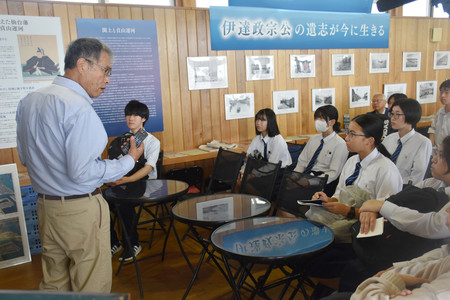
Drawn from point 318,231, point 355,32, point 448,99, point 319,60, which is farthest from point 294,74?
point 318,231

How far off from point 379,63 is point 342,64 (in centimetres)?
80

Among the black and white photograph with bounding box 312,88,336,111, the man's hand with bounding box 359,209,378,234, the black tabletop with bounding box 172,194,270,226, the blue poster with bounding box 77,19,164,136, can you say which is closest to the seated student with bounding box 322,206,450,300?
the man's hand with bounding box 359,209,378,234

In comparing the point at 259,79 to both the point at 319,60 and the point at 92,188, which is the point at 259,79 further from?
the point at 92,188

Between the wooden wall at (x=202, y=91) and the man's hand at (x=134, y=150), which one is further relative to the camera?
the wooden wall at (x=202, y=91)

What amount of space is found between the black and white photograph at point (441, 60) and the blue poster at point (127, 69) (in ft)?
17.4

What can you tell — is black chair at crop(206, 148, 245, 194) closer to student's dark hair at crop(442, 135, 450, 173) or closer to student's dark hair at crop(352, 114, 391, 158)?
student's dark hair at crop(352, 114, 391, 158)

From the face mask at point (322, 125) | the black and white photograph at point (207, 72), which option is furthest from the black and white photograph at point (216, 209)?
the black and white photograph at point (207, 72)

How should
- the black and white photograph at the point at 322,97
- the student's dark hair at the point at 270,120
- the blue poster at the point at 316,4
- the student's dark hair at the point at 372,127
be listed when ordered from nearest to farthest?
the student's dark hair at the point at 372,127
the student's dark hair at the point at 270,120
the blue poster at the point at 316,4
the black and white photograph at the point at 322,97

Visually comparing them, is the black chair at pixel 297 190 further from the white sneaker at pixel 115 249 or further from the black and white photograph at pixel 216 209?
the white sneaker at pixel 115 249

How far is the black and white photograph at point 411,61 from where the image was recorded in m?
6.58

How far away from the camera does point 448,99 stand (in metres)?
4.13

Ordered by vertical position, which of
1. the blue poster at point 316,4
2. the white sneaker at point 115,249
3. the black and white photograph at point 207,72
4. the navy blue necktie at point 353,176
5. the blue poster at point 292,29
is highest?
the blue poster at point 316,4

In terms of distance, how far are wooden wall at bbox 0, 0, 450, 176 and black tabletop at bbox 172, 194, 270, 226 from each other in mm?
2014

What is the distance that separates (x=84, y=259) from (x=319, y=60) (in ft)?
15.9
